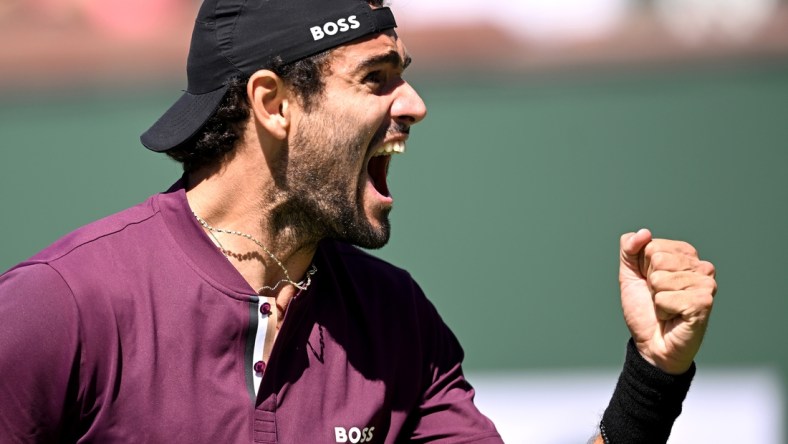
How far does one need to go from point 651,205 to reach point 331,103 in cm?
304

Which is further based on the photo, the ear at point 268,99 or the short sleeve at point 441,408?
the short sleeve at point 441,408

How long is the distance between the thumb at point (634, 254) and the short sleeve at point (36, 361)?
1.23m

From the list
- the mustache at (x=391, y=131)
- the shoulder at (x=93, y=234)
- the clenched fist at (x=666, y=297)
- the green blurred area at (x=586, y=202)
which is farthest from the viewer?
the green blurred area at (x=586, y=202)

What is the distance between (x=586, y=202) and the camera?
5332mm

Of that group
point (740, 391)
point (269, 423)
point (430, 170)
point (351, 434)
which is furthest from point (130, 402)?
point (740, 391)

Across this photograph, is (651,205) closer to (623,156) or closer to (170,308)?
(623,156)

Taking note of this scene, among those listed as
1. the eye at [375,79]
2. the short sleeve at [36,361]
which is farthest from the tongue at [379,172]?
the short sleeve at [36,361]

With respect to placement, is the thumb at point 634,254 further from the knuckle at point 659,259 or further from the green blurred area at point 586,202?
the green blurred area at point 586,202

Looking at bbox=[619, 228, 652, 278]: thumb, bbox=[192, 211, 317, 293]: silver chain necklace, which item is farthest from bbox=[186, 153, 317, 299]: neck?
bbox=[619, 228, 652, 278]: thumb

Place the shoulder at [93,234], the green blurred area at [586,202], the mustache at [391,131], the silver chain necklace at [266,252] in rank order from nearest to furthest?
the shoulder at [93,234] → the silver chain necklace at [266,252] → the mustache at [391,131] → the green blurred area at [586,202]

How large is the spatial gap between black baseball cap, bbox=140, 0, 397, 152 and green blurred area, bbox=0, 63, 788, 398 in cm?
274

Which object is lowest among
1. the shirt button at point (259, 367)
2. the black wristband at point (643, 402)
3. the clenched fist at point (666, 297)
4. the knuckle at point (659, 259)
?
the black wristband at point (643, 402)

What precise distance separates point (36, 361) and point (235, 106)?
800 millimetres

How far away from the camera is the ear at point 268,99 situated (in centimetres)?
262
